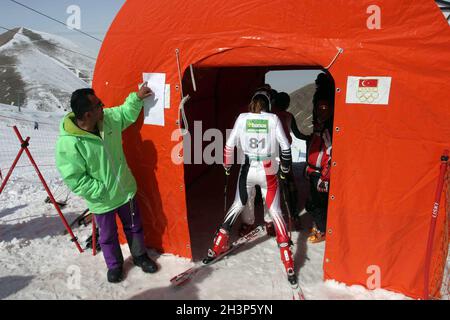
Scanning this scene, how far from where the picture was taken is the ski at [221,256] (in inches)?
146

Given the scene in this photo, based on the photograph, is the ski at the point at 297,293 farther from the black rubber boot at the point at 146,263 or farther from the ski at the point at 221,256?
the black rubber boot at the point at 146,263

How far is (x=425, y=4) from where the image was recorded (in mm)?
2709

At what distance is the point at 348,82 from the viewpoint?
9.93 feet

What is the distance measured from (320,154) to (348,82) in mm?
1406

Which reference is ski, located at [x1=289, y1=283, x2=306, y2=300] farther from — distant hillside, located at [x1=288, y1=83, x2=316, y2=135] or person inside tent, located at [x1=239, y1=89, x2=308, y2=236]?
distant hillside, located at [x1=288, y1=83, x2=316, y2=135]

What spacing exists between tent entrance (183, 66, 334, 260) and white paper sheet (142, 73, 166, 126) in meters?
1.70

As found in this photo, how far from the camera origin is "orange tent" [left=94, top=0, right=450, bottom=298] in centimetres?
283

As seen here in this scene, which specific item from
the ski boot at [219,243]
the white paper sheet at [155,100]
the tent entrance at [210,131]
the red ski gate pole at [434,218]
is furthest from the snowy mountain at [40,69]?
the red ski gate pole at [434,218]

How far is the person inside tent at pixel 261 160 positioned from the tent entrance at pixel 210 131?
1.22 metres

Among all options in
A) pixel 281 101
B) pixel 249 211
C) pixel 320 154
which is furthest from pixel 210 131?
pixel 320 154

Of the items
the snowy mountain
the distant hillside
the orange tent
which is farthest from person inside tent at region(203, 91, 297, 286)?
the snowy mountain

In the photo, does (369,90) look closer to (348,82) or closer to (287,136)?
(348,82)
